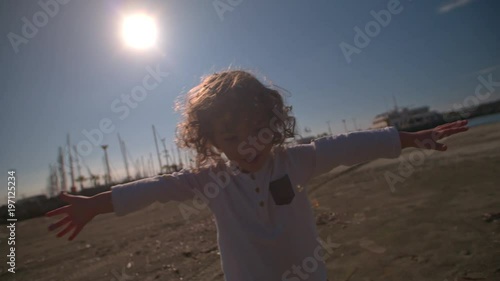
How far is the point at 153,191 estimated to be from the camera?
189 centimetres

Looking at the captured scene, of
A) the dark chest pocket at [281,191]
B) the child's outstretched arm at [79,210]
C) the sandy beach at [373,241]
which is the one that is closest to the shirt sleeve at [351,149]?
the dark chest pocket at [281,191]

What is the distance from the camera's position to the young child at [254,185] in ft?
6.07

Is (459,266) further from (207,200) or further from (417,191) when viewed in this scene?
(417,191)

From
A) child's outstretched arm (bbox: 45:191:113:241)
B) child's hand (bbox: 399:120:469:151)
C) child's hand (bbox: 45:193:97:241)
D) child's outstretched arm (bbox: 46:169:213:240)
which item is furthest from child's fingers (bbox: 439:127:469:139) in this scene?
child's hand (bbox: 45:193:97:241)

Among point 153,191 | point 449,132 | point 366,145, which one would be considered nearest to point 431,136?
point 449,132

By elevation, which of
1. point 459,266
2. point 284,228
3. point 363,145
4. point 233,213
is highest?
point 363,145

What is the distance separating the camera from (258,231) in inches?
73.2

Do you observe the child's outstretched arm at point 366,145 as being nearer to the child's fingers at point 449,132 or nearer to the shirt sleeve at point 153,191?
the child's fingers at point 449,132

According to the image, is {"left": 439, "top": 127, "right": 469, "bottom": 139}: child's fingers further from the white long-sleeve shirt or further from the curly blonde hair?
the curly blonde hair

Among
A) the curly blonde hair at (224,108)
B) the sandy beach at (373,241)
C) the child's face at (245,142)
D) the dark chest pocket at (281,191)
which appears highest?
the curly blonde hair at (224,108)

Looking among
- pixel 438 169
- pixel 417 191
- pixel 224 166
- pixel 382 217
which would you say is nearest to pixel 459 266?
pixel 382 217

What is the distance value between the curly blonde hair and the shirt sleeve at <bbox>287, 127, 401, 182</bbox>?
30 cm

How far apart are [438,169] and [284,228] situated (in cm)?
817

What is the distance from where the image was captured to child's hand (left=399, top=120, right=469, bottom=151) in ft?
6.29
